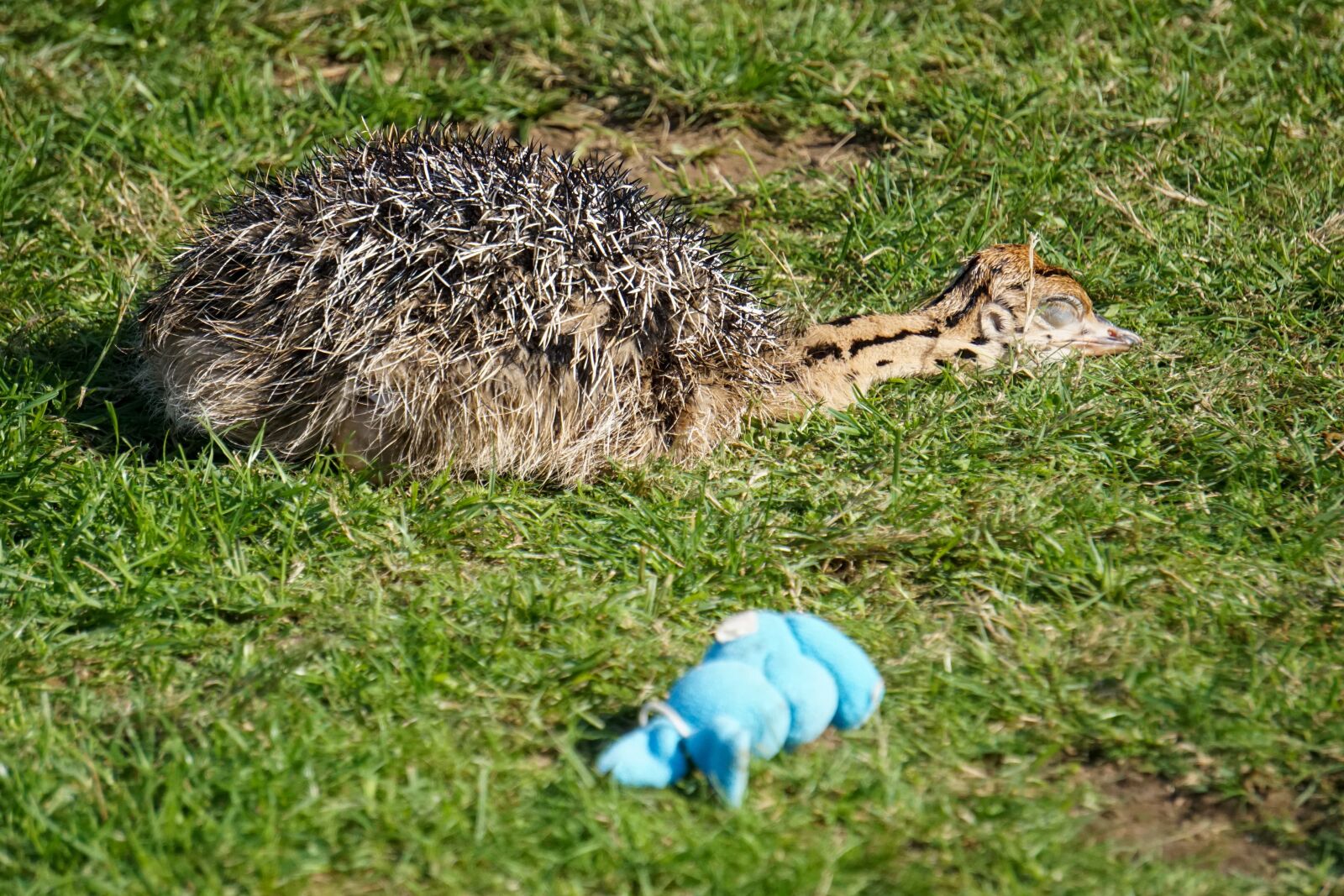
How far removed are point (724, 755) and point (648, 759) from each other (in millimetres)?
190

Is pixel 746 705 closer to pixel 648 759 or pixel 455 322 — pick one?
pixel 648 759

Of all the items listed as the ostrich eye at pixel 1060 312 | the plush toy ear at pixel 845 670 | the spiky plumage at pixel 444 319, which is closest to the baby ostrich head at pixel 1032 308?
the ostrich eye at pixel 1060 312

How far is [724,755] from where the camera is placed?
2910mm

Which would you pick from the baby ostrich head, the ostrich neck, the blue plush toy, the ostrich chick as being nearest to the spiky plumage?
the ostrich chick

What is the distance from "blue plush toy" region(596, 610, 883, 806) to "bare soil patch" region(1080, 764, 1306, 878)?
57 cm

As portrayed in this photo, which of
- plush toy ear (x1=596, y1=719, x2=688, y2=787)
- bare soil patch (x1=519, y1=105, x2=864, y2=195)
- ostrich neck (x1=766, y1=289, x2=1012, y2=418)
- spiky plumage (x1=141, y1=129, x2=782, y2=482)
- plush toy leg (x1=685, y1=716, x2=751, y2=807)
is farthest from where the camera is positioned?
bare soil patch (x1=519, y1=105, x2=864, y2=195)

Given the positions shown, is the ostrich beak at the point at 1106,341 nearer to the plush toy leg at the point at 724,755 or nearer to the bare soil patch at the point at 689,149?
the bare soil patch at the point at 689,149

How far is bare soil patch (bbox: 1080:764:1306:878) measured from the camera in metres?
2.96

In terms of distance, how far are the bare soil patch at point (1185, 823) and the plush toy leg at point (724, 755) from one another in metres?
0.78

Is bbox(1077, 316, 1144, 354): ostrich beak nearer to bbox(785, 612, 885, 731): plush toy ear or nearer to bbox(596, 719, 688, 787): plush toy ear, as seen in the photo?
bbox(785, 612, 885, 731): plush toy ear

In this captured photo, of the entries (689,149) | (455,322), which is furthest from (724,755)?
(689,149)

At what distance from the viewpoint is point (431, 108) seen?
6539mm

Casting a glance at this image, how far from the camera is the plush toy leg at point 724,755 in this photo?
9.47ft

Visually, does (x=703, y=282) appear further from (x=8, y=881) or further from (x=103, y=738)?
(x=8, y=881)
